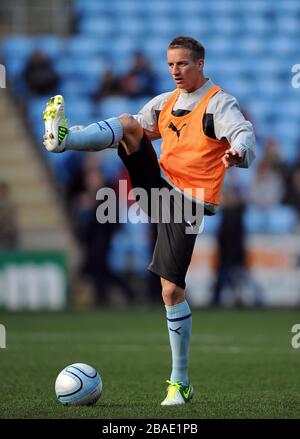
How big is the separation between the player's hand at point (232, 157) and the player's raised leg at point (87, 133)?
2.27 ft

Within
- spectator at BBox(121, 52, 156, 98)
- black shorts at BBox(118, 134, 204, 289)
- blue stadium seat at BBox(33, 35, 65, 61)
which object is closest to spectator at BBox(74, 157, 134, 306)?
spectator at BBox(121, 52, 156, 98)

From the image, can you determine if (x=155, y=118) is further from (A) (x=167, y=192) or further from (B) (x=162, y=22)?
(B) (x=162, y=22)

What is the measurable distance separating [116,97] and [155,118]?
1197 cm

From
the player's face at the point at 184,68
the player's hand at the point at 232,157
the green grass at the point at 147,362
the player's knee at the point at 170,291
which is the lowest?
the green grass at the point at 147,362

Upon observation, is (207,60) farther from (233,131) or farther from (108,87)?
(233,131)

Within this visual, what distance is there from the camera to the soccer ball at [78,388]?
645 cm

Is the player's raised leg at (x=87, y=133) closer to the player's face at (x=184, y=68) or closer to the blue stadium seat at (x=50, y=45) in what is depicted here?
the player's face at (x=184, y=68)

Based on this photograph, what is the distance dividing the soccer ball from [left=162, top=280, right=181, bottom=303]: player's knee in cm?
68

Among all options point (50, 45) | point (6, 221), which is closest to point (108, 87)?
point (50, 45)

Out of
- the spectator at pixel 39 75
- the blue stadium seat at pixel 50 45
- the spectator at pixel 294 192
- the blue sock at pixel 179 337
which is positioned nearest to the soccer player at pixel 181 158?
the blue sock at pixel 179 337

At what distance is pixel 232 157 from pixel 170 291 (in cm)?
107

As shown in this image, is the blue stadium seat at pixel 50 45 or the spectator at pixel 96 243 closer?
the spectator at pixel 96 243

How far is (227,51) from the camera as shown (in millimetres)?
20719

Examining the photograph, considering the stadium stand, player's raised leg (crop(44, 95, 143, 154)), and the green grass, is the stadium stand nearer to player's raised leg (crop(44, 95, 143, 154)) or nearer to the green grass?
the green grass
